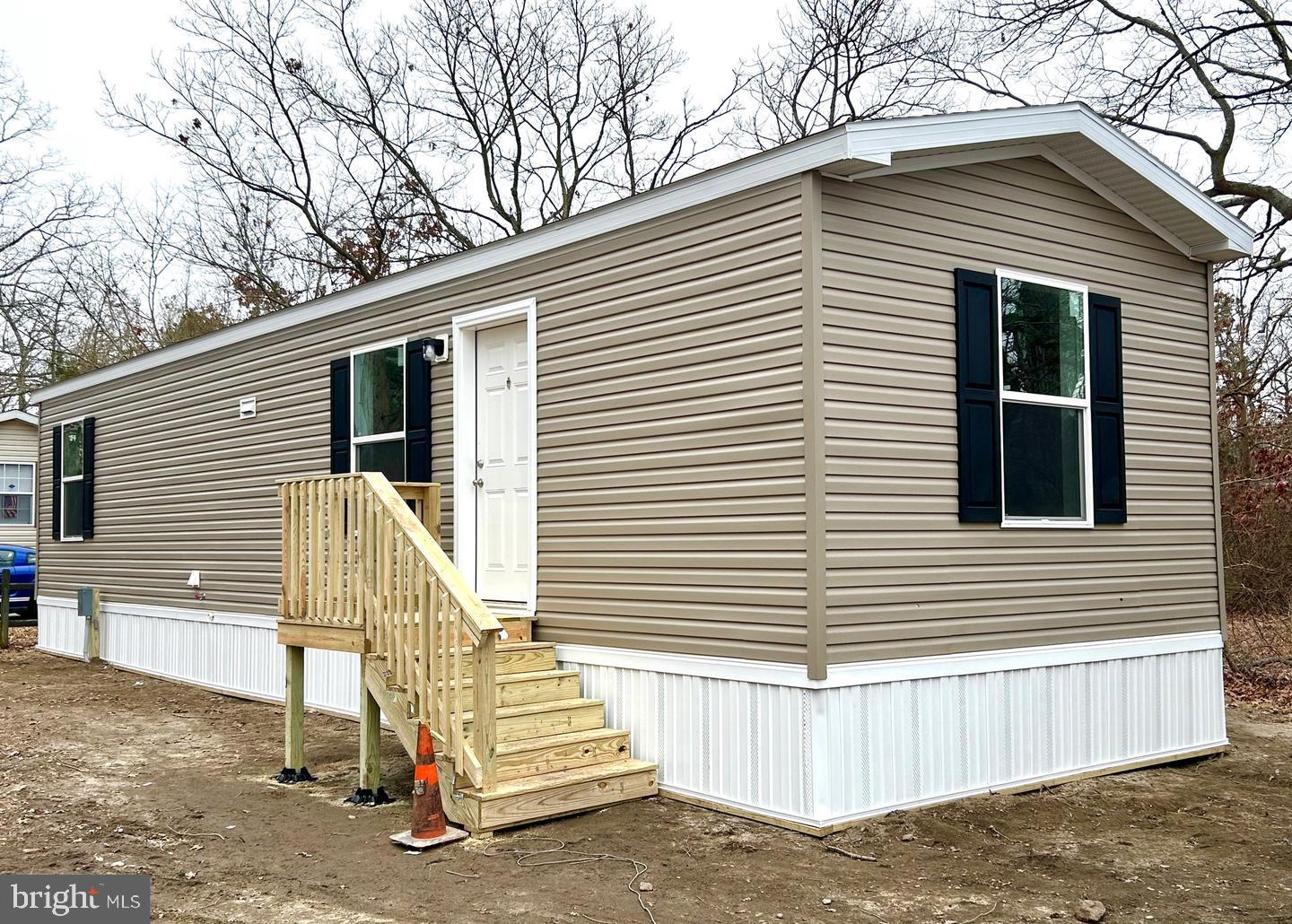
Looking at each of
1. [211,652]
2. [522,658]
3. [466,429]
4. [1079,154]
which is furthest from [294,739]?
[1079,154]

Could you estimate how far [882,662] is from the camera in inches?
231

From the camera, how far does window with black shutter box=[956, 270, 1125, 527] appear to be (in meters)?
6.32

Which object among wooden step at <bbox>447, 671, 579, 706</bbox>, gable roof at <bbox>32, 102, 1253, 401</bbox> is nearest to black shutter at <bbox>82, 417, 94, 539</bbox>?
gable roof at <bbox>32, 102, 1253, 401</bbox>

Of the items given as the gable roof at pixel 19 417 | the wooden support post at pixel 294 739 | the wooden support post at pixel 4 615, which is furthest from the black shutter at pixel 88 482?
the gable roof at pixel 19 417

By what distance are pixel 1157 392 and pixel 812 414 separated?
3005 mm

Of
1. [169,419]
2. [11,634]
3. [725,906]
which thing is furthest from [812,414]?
[11,634]

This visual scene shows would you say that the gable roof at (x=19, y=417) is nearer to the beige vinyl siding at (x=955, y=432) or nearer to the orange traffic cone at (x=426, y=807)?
the orange traffic cone at (x=426, y=807)

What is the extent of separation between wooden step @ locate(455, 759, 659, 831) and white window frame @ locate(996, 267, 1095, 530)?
2.42m

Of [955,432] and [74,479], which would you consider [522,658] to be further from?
[74,479]

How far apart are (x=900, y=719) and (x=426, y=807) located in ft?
7.72

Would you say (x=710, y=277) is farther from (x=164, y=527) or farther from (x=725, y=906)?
(x=164, y=527)

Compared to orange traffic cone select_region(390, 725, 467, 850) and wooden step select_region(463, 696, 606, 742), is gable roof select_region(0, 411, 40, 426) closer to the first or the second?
wooden step select_region(463, 696, 606, 742)

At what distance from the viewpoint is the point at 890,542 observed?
234 inches

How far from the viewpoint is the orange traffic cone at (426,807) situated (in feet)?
17.9
